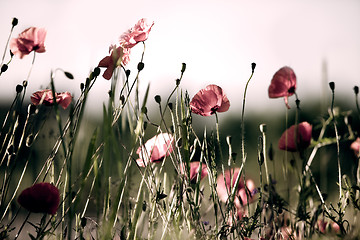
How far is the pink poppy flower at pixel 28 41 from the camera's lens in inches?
50.3

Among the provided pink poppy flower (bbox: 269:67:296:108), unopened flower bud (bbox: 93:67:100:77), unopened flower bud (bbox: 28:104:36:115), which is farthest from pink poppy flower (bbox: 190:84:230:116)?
unopened flower bud (bbox: 28:104:36:115)

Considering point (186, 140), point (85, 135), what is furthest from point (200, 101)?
point (85, 135)

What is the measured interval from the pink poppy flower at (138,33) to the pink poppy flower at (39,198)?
47 cm

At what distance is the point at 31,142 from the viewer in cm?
119

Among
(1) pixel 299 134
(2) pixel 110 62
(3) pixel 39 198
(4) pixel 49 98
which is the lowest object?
(3) pixel 39 198

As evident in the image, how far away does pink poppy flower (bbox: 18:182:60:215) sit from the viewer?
1.02 m

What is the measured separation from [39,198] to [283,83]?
0.73 meters

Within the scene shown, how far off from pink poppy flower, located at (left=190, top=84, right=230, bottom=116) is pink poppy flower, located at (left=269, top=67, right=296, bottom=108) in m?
0.15

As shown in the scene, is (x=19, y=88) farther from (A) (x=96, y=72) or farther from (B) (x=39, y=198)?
(B) (x=39, y=198)

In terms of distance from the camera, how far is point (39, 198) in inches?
40.3

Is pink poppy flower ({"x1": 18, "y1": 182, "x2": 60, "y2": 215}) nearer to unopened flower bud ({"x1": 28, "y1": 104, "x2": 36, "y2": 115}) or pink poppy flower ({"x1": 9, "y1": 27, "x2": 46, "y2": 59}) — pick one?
unopened flower bud ({"x1": 28, "y1": 104, "x2": 36, "y2": 115})

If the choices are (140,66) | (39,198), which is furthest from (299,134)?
(39,198)

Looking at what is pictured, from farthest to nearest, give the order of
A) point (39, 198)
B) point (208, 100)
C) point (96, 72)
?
point (208, 100) → point (96, 72) → point (39, 198)

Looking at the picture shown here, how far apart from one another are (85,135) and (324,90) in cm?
69
